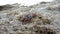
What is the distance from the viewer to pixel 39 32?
18.9 ft

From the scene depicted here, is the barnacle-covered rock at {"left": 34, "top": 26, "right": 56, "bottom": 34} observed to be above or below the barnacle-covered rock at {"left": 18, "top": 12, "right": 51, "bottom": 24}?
below

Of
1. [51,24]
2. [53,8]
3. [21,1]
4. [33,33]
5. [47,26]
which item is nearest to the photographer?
[33,33]

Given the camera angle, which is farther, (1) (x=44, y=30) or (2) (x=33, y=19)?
(2) (x=33, y=19)

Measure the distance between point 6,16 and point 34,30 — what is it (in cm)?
229

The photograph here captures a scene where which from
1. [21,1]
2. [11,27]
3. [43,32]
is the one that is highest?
[21,1]

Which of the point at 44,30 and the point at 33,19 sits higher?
the point at 33,19

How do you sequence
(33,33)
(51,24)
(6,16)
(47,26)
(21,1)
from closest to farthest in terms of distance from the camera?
(33,33), (47,26), (51,24), (6,16), (21,1)

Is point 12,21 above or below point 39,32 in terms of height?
above

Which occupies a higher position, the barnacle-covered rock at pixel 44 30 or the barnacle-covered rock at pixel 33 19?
the barnacle-covered rock at pixel 33 19

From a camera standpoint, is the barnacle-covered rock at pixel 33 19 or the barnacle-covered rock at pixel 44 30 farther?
the barnacle-covered rock at pixel 33 19

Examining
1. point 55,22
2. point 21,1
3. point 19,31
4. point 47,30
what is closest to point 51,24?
point 55,22

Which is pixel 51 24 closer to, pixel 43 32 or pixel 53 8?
pixel 43 32

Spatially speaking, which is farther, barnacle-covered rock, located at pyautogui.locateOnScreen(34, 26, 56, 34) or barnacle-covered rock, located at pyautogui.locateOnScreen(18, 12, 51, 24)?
barnacle-covered rock, located at pyautogui.locateOnScreen(18, 12, 51, 24)

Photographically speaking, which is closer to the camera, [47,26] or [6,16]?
[47,26]
